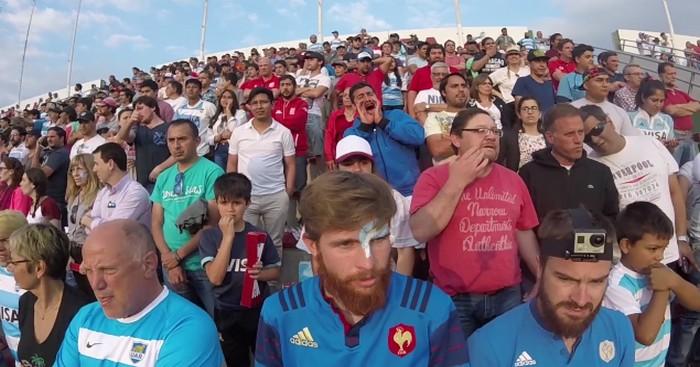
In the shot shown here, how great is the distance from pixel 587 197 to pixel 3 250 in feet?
13.1

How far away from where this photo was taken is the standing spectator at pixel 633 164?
3.99 metres

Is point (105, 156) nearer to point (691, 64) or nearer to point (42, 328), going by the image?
point (42, 328)

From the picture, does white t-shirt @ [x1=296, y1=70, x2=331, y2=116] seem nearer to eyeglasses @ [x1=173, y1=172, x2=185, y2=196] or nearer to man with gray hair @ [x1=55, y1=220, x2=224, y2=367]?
eyeglasses @ [x1=173, y1=172, x2=185, y2=196]

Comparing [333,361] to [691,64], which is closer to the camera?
[333,361]

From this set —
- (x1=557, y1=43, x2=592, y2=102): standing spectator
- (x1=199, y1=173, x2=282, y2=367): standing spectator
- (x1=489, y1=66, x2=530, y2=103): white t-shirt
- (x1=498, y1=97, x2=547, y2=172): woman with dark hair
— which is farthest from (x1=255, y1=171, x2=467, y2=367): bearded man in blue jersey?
(x1=489, y1=66, x2=530, y2=103): white t-shirt

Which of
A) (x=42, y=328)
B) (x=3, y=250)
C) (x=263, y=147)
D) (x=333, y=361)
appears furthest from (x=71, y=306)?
(x=263, y=147)

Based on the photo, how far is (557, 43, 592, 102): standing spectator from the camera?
781 centimetres

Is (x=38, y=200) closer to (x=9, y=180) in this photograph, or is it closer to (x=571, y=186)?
(x=9, y=180)

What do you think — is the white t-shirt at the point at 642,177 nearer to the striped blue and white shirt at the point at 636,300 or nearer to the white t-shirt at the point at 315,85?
the striped blue and white shirt at the point at 636,300

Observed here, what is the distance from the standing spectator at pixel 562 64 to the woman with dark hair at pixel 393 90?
2625 mm

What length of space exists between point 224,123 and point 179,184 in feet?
10.8

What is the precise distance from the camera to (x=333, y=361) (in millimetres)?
1856

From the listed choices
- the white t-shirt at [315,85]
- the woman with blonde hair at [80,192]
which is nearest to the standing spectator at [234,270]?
the woman with blonde hair at [80,192]

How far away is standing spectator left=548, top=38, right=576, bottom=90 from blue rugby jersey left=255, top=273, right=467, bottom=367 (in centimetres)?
808
